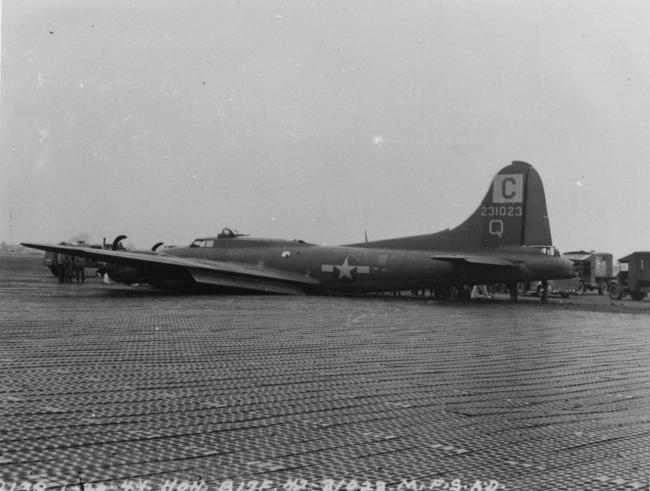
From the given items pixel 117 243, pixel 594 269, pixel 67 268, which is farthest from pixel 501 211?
pixel 594 269

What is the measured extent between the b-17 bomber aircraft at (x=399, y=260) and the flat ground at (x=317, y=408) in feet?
31.7

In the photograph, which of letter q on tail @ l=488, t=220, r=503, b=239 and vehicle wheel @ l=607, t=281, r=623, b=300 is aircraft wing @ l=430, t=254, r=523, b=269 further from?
vehicle wheel @ l=607, t=281, r=623, b=300

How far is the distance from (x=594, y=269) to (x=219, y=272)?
86.1ft

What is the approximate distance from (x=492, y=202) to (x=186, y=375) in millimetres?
15454

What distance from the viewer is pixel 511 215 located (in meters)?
19.8

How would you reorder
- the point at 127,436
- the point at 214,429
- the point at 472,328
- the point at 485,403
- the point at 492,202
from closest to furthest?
the point at 127,436 → the point at 214,429 → the point at 485,403 → the point at 472,328 → the point at 492,202

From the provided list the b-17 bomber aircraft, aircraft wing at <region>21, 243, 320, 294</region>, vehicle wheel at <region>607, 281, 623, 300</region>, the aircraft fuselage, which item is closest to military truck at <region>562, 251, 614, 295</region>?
vehicle wheel at <region>607, 281, 623, 300</region>

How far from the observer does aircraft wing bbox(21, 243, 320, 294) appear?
20.8m

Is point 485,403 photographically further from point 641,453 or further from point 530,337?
point 530,337

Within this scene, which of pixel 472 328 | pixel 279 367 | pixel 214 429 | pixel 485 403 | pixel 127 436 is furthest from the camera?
pixel 472 328

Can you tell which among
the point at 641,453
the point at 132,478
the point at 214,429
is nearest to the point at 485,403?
the point at 641,453

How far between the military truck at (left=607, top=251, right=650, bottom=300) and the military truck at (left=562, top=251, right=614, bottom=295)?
663cm

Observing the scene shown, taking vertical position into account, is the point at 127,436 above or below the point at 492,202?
below

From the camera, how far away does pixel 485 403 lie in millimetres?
5172
